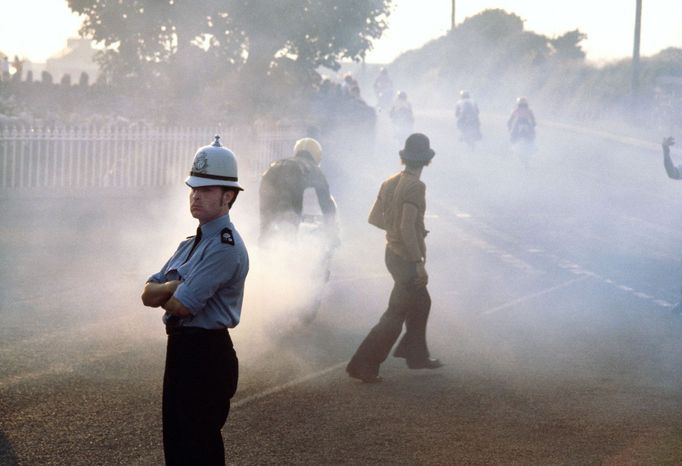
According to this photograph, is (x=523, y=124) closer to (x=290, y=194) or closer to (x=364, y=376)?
(x=290, y=194)

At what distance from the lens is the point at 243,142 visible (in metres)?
26.1

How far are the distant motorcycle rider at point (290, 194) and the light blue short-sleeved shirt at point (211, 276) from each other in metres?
5.37

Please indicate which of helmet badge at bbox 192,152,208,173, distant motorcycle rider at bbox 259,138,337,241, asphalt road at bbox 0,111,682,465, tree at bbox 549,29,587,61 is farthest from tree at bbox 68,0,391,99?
tree at bbox 549,29,587,61

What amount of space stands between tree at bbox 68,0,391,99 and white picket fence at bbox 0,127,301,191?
5439 millimetres

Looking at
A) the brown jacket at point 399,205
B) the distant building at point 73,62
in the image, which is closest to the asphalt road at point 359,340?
the brown jacket at point 399,205

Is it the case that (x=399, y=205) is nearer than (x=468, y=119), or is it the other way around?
(x=399, y=205)

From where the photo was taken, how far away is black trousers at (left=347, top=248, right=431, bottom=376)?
29.2 ft

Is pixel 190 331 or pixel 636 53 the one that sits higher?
pixel 636 53

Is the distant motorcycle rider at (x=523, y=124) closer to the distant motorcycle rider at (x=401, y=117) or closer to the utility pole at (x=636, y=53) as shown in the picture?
the distant motorcycle rider at (x=401, y=117)

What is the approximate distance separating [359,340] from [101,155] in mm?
13068

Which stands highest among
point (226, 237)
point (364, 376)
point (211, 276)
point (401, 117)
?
point (401, 117)

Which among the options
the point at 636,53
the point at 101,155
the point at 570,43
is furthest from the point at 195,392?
the point at 570,43

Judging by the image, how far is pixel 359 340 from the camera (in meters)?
10.7

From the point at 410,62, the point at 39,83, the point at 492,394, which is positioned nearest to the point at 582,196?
the point at 39,83
